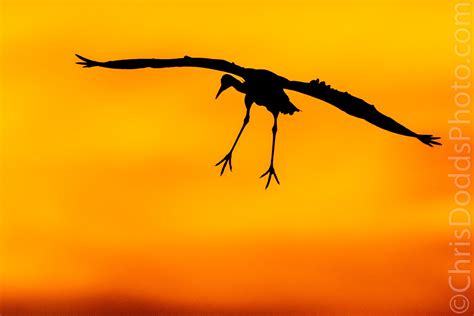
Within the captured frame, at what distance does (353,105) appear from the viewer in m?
11.4

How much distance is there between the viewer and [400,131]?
11422 mm

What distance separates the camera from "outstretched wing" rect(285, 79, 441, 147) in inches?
446

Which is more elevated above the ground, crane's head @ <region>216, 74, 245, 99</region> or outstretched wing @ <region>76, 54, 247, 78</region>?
crane's head @ <region>216, 74, 245, 99</region>

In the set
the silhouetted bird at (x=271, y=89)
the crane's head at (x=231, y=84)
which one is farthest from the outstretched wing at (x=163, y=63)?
the crane's head at (x=231, y=84)

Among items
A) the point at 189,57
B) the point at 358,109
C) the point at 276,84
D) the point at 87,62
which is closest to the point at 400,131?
the point at 358,109

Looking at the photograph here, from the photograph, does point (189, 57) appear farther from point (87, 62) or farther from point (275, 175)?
point (275, 175)

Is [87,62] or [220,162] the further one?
[220,162]

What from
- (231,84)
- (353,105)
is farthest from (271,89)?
(353,105)

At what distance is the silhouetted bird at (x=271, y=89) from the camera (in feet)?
37.1

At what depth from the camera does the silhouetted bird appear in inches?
445

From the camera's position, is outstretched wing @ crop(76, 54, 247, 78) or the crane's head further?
the crane's head

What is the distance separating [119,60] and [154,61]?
0.32m

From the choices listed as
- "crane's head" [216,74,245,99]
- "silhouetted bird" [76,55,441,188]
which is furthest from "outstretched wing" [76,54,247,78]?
"crane's head" [216,74,245,99]

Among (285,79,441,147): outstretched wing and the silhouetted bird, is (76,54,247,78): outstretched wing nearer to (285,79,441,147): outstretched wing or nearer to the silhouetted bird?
the silhouetted bird
